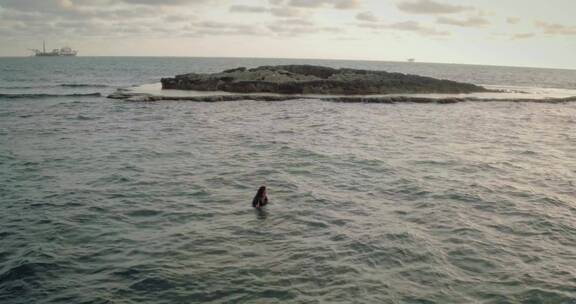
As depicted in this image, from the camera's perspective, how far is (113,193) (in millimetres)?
18234

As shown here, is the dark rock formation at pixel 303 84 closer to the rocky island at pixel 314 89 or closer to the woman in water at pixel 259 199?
the rocky island at pixel 314 89

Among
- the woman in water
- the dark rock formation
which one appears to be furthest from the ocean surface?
the dark rock formation

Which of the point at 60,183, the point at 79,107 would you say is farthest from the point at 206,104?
the point at 60,183

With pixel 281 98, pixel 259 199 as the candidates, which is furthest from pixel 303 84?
pixel 259 199

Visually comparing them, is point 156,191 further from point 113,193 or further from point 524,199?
point 524,199

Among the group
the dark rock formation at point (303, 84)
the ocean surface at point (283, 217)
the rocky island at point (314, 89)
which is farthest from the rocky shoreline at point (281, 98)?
the ocean surface at point (283, 217)

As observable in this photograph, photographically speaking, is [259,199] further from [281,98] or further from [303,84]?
[303,84]

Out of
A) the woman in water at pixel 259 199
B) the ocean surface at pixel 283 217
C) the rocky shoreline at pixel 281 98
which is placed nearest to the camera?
the ocean surface at pixel 283 217

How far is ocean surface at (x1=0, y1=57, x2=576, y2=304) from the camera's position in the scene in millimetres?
11188

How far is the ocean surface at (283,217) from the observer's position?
11188mm

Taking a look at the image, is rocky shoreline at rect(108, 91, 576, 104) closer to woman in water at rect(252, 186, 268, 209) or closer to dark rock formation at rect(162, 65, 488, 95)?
dark rock formation at rect(162, 65, 488, 95)

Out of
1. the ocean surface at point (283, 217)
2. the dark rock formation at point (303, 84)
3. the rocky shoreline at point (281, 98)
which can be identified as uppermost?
the dark rock formation at point (303, 84)

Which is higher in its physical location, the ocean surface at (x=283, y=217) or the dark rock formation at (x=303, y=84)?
the dark rock formation at (x=303, y=84)

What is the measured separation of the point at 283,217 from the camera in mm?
15945
